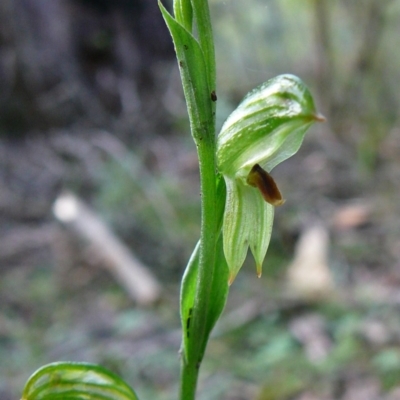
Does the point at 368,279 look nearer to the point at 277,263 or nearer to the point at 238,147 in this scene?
the point at 277,263

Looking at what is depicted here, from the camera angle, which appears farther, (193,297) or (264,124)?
(193,297)

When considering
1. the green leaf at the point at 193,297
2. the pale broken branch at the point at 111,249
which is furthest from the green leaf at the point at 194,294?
the pale broken branch at the point at 111,249

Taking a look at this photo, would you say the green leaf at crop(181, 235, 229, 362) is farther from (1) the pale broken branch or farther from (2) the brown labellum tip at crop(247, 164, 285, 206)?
(1) the pale broken branch

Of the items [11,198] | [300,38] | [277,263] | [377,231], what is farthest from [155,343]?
[300,38]

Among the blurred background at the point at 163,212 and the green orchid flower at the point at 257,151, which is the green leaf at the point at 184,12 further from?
the blurred background at the point at 163,212

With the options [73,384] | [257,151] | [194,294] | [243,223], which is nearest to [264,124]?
[257,151]

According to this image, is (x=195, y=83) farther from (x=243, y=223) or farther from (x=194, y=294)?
(x=194, y=294)
